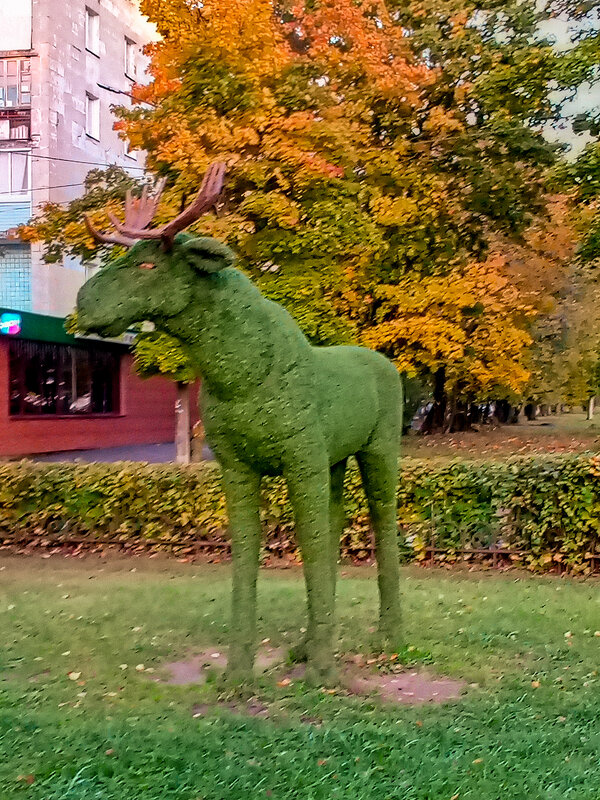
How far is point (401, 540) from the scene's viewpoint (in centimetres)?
967

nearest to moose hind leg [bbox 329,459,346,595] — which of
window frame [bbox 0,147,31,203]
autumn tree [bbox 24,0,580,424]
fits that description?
autumn tree [bbox 24,0,580,424]

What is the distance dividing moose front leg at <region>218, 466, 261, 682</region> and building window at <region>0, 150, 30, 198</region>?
19.7 m

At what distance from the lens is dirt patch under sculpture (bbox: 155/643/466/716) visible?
5.03 meters

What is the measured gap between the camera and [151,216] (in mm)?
4734

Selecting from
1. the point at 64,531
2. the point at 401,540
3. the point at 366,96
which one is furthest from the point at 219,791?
the point at 366,96

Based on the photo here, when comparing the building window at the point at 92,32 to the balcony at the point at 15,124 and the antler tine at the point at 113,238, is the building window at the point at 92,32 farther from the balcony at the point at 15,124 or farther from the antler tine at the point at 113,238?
the antler tine at the point at 113,238

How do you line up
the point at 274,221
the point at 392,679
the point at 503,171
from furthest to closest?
the point at 503,171 → the point at 274,221 → the point at 392,679

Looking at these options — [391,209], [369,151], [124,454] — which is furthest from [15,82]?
[391,209]

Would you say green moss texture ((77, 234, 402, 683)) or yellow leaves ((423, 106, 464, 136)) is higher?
yellow leaves ((423, 106, 464, 136))

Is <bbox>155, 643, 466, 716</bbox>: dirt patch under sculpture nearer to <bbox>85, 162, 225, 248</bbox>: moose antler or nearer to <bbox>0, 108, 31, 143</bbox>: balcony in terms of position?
<bbox>85, 162, 225, 248</bbox>: moose antler

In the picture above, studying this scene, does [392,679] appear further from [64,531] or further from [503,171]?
[503,171]

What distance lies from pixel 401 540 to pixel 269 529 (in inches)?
64.5

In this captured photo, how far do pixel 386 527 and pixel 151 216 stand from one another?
9.52ft

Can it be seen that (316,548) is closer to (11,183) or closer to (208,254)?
(208,254)
